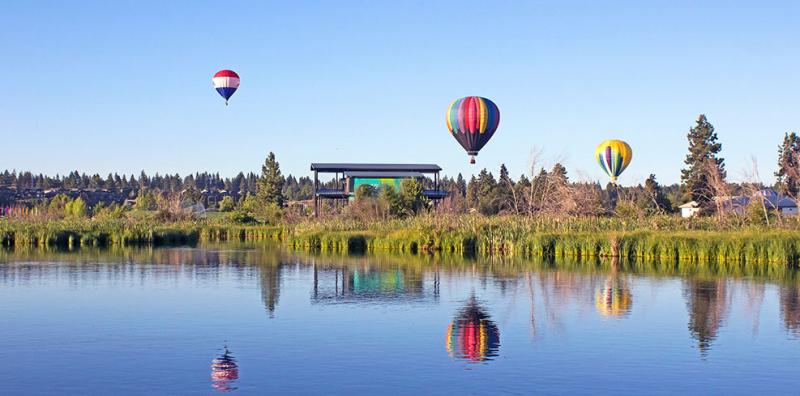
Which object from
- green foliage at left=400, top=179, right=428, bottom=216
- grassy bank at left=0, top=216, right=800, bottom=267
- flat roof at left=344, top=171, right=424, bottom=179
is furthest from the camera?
flat roof at left=344, top=171, right=424, bottom=179

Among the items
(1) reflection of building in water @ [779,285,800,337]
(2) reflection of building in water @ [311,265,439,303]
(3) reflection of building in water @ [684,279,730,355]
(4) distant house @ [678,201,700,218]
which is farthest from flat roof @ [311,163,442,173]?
(1) reflection of building in water @ [779,285,800,337]

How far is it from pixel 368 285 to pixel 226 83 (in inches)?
1176

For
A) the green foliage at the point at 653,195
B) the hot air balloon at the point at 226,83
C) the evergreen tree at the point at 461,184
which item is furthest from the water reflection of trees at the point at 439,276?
the evergreen tree at the point at 461,184

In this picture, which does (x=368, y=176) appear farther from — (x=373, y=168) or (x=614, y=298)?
(x=614, y=298)

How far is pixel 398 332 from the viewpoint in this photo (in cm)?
1859

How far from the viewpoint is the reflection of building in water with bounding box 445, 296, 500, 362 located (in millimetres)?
16359

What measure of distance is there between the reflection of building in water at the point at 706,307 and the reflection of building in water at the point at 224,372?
26.7ft

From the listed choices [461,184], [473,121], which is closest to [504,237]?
[473,121]

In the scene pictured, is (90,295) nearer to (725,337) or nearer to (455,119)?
(725,337)

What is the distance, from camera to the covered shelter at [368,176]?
71250 millimetres

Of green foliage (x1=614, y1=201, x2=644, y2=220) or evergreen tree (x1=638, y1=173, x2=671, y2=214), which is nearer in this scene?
green foliage (x1=614, y1=201, x2=644, y2=220)

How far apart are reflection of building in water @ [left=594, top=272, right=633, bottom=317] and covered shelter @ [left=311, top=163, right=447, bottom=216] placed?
4329cm

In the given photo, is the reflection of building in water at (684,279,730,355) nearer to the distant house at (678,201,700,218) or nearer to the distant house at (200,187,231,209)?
the distant house at (678,201,700,218)

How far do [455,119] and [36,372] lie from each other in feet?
132
